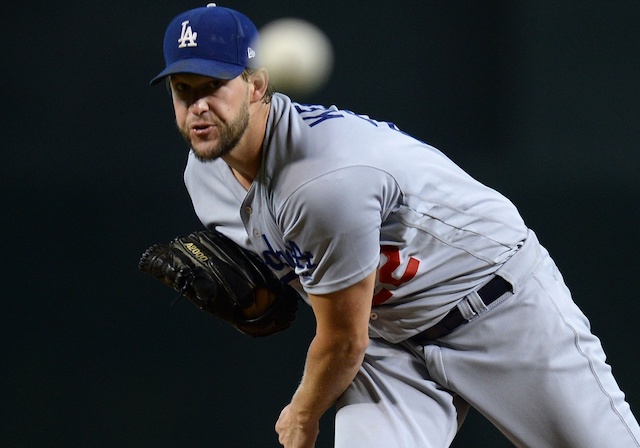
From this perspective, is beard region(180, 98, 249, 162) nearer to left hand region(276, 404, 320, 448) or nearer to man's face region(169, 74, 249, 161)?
man's face region(169, 74, 249, 161)

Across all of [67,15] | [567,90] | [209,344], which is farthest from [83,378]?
[567,90]

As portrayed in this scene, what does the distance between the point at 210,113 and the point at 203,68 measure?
78 millimetres

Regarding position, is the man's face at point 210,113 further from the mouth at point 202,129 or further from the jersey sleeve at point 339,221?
the jersey sleeve at point 339,221

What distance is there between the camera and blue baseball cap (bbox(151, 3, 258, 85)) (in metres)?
1.62

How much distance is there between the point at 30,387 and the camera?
285cm

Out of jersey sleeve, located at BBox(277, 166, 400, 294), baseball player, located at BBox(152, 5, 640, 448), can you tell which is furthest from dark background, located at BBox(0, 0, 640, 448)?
jersey sleeve, located at BBox(277, 166, 400, 294)

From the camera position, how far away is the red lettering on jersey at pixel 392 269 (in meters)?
1.78

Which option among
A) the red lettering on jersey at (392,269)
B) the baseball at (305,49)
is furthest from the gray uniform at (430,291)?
the baseball at (305,49)

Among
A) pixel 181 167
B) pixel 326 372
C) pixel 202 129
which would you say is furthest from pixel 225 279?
pixel 181 167

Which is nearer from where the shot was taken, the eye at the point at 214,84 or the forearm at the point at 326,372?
the eye at the point at 214,84

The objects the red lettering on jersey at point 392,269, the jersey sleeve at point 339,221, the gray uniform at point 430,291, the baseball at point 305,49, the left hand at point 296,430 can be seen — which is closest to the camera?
the jersey sleeve at point 339,221

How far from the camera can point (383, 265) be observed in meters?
1.78

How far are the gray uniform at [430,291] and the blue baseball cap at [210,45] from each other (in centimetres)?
13

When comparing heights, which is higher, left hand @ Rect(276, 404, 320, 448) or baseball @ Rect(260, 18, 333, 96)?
baseball @ Rect(260, 18, 333, 96)
